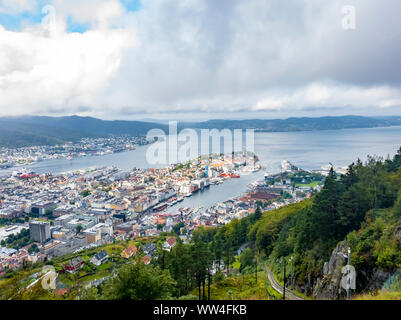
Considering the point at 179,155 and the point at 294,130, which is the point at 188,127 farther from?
the point at 294,130

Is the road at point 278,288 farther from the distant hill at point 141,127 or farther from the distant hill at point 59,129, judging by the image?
the distant hill at point 59,129

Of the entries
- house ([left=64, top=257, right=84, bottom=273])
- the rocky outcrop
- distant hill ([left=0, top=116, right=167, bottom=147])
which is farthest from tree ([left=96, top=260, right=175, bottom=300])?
distant hill ([left=0, top=116, right=167, bottom=147])

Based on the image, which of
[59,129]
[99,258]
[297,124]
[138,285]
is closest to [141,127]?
[59,129]

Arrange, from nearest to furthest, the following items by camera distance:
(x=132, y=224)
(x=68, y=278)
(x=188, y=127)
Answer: (x=68, y=278) → (x=132, y=224) → (x=188, y=127)

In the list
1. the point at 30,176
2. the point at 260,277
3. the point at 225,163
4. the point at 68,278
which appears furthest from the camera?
the point at 225,163

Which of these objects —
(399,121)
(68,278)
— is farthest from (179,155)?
(68,278)

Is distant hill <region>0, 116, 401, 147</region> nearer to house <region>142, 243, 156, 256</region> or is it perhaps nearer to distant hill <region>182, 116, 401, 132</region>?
distant hill <region>182, 116, 401, 132</region>
